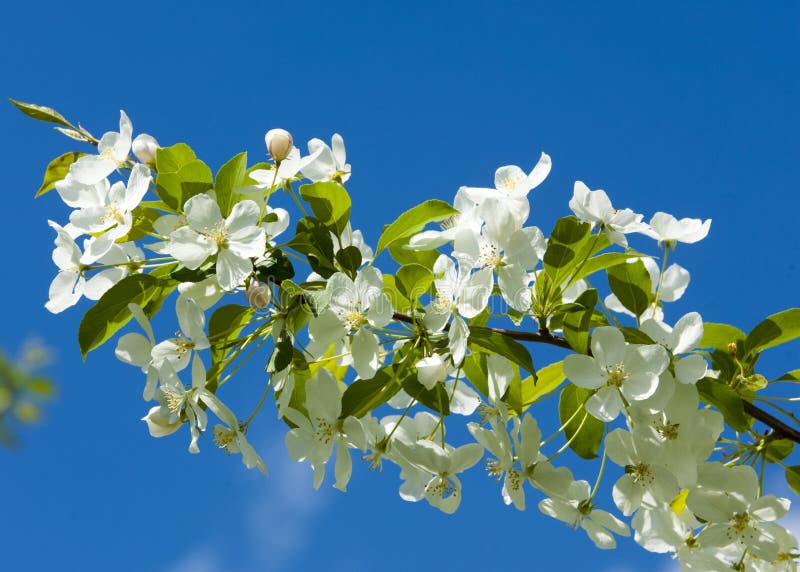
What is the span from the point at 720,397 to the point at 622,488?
10.4 inches

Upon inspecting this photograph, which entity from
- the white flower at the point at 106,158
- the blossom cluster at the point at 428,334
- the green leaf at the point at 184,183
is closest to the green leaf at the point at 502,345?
the blossom cluster at the point at 428,334

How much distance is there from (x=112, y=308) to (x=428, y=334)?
66 centimetres

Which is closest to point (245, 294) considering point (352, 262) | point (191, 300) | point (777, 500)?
point (191, 300)

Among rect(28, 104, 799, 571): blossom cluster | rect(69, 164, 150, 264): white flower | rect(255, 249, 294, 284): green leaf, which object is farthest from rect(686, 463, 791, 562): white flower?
rect(69, 164, 150, 264): white flower

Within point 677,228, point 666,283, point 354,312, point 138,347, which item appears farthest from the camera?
point 666,283

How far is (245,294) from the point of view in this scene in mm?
1561

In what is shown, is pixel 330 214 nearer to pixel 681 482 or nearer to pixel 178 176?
pixel 178 176

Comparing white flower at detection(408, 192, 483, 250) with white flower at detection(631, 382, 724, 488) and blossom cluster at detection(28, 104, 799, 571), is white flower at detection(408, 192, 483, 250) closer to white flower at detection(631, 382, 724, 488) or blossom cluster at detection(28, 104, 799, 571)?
blossom cluster at detection(28, 104, 799, 571)

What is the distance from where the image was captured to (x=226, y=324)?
5.29 feet

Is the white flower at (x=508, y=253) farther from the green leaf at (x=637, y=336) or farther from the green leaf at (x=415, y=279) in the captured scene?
the green leaf at (x=637, y=336)

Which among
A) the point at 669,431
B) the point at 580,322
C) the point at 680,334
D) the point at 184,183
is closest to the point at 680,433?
the point at 669,431

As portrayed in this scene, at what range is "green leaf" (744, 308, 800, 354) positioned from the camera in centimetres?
167

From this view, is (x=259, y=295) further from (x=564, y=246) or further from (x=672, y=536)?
(x=672, y=536)

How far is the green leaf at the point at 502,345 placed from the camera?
1478 mm
